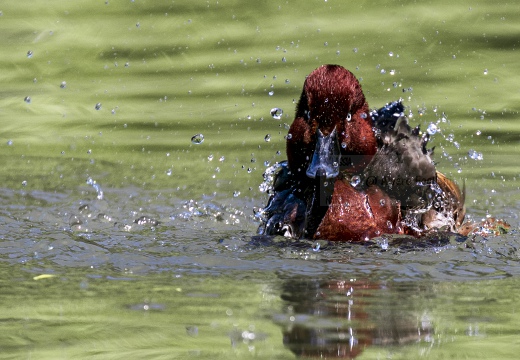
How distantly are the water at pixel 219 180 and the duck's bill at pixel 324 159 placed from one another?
1.51ft

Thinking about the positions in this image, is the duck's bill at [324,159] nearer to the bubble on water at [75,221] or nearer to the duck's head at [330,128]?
the duck's head at [330,128]

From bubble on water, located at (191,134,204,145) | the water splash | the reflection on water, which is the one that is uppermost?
bubble on water, located at (191,134,204,145)

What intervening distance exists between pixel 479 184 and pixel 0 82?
4.93 meters

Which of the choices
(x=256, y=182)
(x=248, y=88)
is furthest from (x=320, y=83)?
(x=248, y=88)

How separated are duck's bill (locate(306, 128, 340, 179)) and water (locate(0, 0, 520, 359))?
460mm

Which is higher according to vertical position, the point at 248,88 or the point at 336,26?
the point at 336,26

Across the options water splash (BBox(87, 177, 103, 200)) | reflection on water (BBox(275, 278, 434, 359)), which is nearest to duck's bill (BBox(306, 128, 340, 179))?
reflection on water (BBox(275, 278, 434, 359))

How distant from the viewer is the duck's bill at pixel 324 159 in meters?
5.96

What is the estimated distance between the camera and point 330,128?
6.22 metres

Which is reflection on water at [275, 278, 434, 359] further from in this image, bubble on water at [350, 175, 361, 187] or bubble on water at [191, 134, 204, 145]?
bubble on water at [191, 134, 204, 145]

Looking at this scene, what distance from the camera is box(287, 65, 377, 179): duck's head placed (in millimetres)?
6062

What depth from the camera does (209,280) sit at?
523 cm

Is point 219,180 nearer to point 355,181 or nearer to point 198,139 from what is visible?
point 198,139

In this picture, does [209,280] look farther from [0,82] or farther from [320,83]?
[0,82]
